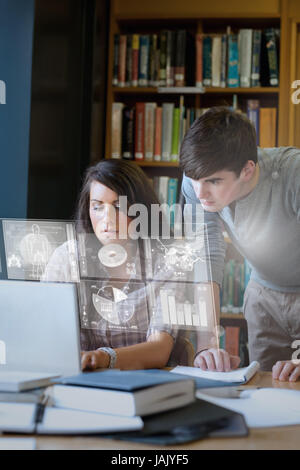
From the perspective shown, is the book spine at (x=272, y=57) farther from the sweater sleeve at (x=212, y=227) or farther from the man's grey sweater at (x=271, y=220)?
→ the sweater sleeve at (x=212, y=227)

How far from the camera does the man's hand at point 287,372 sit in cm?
107

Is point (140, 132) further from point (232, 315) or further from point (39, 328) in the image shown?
point (39, 328)

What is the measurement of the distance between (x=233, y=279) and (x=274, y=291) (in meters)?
0.79

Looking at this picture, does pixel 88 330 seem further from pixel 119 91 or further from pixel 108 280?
pixel 119 91

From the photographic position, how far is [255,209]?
1.72 m

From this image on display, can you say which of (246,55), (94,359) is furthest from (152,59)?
(94,359)

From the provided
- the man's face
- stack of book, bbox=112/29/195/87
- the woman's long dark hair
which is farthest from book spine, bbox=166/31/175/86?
the woman's long dark hair

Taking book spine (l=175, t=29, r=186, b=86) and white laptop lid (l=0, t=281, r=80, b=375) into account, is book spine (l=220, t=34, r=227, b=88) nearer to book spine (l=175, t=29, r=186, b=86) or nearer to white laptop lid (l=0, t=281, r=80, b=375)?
book spine (l=175, t=29, r=186, b=86)

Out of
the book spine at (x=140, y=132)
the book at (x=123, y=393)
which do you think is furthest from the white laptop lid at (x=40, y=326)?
the book spine at (x=140, y=132)

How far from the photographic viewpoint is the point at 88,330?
1.12 metres

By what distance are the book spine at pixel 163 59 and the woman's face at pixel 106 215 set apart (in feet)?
4.58

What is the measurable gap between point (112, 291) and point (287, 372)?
385 millimetres

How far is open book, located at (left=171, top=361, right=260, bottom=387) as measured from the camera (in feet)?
3.34

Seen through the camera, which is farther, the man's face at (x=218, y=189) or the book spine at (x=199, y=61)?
the book spine at (x=199, y=61)
